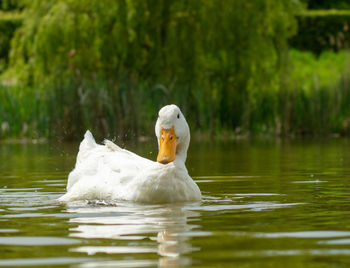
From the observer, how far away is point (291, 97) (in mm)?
18688

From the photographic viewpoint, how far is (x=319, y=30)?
3400cm

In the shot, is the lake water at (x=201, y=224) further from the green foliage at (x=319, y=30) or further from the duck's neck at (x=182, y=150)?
the green foliage at (x=319, y=30)

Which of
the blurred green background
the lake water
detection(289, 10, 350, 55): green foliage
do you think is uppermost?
detection(289, 10, 350, 55): green foliage

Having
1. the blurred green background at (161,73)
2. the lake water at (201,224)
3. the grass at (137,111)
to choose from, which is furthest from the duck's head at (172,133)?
the blurred green background at (161,73)

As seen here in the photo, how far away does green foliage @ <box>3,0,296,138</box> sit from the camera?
735 inches

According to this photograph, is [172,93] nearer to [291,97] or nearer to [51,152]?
[291,97]

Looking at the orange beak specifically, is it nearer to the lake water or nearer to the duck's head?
the duck's head

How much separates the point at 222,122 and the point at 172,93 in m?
1.40

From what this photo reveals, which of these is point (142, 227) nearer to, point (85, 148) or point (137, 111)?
point (85, 148)

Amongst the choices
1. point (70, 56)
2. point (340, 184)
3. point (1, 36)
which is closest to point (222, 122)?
point (70, 56)

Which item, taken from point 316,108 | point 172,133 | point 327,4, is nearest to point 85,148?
point 172,133

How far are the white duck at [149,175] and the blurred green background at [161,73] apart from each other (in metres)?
9.38

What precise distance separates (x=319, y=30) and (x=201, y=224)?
2946cm

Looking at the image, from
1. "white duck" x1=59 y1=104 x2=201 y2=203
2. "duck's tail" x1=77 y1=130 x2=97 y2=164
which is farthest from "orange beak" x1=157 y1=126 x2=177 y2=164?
"duck's tail" x1=77 y1=130 x2=97 y2=164
